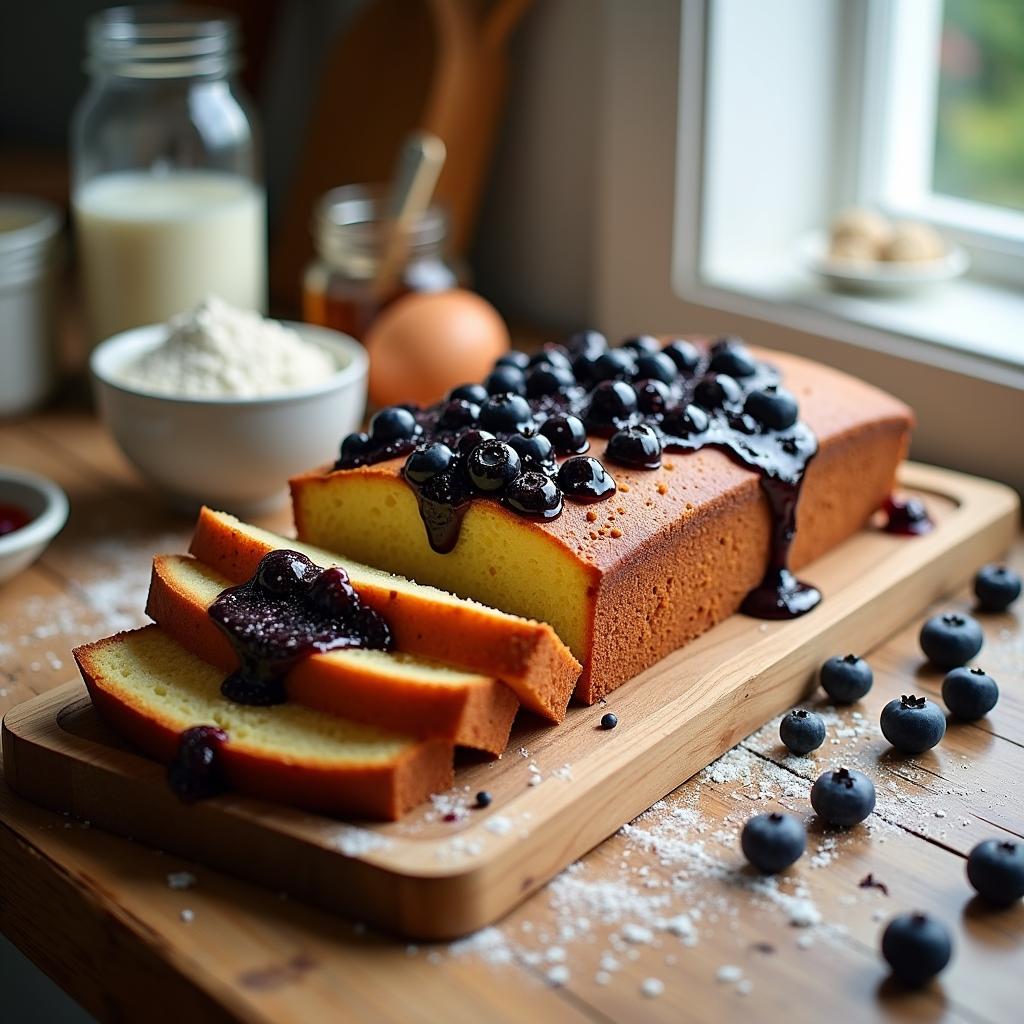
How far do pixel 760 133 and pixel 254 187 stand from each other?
0.99 m

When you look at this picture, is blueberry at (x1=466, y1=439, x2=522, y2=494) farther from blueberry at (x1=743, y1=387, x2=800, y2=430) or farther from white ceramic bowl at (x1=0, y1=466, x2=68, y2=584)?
white ceramic bowl at (x1=0, y1=466, x2=68, y2=584)

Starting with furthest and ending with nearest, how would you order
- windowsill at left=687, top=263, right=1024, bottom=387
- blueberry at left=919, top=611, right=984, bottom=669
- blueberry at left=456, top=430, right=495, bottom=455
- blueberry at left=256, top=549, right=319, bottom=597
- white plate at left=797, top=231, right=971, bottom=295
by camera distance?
white plate at left=797, top=231, right=971, bottom=295 → windowsill at left=687, top=263, right=1024, bottom=387 → blueberry at left=919, top=611, right=984, bottom=669 → blueberry at left=456, top=430, right=495, bottom=455 → blueberry at left=256, top=549, right=319, bottom=597

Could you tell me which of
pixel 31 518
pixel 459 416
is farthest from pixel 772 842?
pixel 31 518

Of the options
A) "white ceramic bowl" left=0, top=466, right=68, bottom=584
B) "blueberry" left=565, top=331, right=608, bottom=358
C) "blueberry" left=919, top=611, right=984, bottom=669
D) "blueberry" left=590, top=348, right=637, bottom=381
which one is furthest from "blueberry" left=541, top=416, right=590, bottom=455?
"white ceramic bowl" left=0, top=466, right=68, bottom=584

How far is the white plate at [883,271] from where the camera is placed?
2506mm

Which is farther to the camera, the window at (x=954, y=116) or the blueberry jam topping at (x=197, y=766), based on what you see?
the window at (x=954, y=116)

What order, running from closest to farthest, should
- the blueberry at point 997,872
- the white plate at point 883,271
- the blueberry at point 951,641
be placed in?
the blueberry at point 997,872 < the blueberry at point 951,641 < the white plate at point 883,271

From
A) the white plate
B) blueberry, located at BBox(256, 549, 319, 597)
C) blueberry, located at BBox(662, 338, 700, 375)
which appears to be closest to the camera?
blueberry, located at BBox(256, 549, 319, 597)

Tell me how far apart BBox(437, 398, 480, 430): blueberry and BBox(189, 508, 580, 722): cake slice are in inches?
10.1

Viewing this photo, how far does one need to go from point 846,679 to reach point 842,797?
27 cm

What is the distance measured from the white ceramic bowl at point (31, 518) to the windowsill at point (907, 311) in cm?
126

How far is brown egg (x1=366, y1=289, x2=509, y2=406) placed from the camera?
252 cm

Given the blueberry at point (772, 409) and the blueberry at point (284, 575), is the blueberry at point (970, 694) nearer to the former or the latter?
the blueberry at point (772, 409)

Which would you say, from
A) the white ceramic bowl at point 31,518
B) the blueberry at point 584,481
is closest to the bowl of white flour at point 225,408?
the white ceramic bowl at point 31,518
